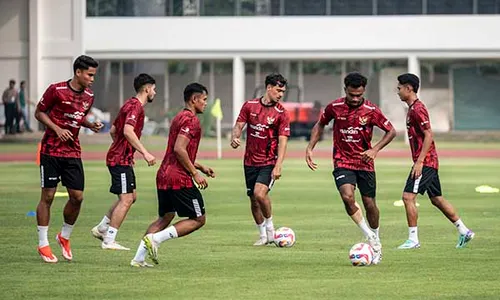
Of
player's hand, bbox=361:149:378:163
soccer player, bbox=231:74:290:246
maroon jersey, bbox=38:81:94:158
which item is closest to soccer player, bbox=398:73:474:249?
player's hand, bbox=361:149:378:163

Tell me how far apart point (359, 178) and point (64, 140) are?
11.5 ft

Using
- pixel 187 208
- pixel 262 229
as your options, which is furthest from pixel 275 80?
pixel 187 208

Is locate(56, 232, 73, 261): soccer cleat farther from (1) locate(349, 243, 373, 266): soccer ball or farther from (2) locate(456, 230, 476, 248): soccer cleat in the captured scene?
(2) locate(456, 230, 476, 248): soccer cleat

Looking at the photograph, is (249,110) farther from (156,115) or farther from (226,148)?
(156,115)

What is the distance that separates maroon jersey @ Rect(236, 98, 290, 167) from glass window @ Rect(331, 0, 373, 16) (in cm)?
4980

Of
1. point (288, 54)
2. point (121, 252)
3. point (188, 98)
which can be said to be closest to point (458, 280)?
point (188, 98)

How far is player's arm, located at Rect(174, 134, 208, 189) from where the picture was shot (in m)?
14.8

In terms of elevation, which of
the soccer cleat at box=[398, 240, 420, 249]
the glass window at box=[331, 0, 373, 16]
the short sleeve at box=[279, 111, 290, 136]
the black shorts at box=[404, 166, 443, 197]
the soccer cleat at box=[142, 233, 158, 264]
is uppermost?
the glass window at box=[331, 0, 373, 16]

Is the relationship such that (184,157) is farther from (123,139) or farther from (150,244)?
(123,139)

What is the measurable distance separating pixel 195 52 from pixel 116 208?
1974 inches

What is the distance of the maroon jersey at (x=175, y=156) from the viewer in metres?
15.0

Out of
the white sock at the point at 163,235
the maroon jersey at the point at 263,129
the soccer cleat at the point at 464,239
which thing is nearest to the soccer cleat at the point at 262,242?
the maroon jersey at the point at 263,129

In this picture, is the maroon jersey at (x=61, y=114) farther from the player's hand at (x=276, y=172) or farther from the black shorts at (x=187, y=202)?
the player's hand at (x=276, y=172)

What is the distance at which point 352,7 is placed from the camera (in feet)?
222
